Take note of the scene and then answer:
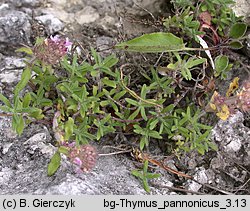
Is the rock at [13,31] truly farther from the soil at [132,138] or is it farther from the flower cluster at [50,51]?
the flower cluster at [50,51]

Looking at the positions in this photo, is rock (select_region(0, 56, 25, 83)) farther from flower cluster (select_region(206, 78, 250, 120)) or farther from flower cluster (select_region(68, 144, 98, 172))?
flower cluster (select_region(206, 78, 250, 120))

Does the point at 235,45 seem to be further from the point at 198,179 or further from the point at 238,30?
the point at 198,179

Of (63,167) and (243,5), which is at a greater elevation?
(243,5)

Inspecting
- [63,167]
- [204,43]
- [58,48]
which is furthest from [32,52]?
[204,43]

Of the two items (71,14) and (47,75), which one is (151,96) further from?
(71,14)

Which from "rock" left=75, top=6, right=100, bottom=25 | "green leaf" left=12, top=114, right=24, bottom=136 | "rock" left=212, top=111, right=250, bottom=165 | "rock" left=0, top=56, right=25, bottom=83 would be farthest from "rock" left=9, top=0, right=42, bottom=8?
"rock" left=212, top=111, right=250, bottom=165

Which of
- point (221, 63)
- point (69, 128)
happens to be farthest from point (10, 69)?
point (221, 63)
